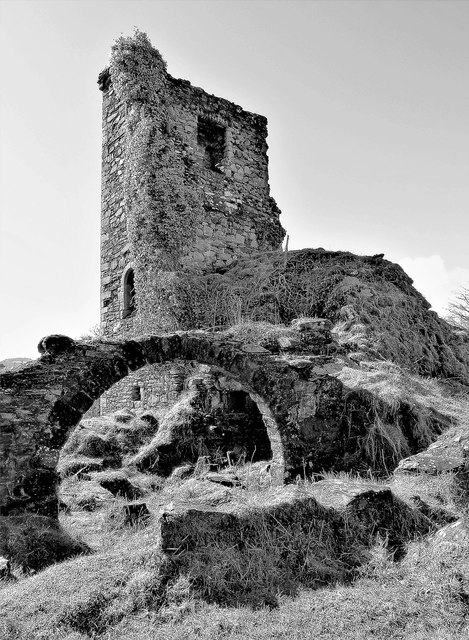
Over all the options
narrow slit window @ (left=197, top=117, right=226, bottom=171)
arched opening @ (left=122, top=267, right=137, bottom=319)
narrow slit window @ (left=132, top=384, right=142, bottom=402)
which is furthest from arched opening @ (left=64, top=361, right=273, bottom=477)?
narrow slit window @ (left=197, top=117, right=226, bottom=171)

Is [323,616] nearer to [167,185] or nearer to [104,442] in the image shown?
[104,442]

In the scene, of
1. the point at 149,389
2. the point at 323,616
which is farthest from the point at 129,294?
the point at 323,616

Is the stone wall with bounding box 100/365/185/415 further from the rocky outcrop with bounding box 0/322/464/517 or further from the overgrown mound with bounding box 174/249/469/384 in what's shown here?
Result: the rocky outcrop with bounding box 0/322/464/517

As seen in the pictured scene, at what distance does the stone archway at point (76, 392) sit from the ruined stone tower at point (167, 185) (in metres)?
4.95

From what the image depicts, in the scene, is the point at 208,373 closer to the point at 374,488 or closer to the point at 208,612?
the point at 374,488

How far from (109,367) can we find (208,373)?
3.78m

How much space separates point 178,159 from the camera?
1491 cm

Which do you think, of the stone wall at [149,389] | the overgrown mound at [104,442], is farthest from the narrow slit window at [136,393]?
the overgrown mound at [104,442]

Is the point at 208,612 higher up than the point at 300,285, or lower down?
lower down

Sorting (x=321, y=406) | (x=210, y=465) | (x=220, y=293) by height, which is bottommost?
(x=210, y=465)

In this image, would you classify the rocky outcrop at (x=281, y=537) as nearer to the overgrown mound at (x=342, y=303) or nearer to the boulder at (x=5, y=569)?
the boulder at (x=5, y=569)

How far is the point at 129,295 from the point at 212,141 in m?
4.81

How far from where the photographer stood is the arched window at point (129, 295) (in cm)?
1487

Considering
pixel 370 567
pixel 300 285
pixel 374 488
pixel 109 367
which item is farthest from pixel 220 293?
pixel 370 567
